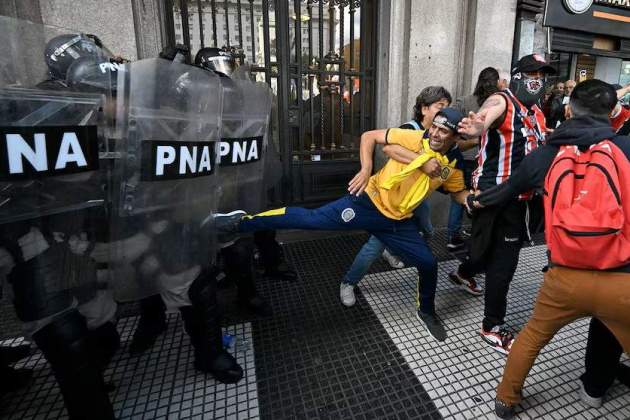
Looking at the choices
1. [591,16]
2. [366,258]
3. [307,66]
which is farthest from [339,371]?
[591,16]

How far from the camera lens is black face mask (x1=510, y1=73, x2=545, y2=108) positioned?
2.20 meters

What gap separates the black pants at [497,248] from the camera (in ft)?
7.36

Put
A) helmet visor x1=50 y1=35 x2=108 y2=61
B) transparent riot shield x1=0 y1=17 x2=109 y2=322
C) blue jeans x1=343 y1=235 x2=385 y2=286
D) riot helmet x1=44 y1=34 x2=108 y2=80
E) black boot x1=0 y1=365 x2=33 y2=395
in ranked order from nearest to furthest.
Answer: transparent riot shield x1=0 y1=17 x2=109 y2=322
riot helmet x1=44 y1=34 x2=108 y2=80
helmet visor x1=50 y1=35 x2=108 y2=61
black boot x1=0 y1=365 x2=33 y2=395
blue jeans x1=343 y1=235 x2=385 y2=286

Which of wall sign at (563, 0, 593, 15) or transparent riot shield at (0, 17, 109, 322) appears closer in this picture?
transparent riot shield at (0, 17, 109, 322)

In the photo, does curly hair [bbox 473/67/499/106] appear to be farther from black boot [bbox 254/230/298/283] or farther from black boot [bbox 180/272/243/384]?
black boot [bbox 180/272/243/384]

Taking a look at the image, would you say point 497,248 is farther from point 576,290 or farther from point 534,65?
point 534,65

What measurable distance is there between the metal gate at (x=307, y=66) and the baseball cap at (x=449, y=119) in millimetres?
2006

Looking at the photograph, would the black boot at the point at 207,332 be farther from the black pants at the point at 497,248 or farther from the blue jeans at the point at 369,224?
the black pants at the point at 497,248

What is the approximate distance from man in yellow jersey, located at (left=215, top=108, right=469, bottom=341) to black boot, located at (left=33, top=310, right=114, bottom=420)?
93 cm

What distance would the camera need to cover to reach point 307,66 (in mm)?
4293

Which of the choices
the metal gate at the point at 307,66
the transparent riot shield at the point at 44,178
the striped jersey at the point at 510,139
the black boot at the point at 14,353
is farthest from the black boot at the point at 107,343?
the striped jersey at the point at 510,139

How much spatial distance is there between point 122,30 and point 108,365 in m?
3.01

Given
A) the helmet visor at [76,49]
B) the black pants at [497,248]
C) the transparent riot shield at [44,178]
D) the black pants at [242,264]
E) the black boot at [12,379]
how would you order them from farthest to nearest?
the black pants at [242,264] → the black pants at [497,248] → the black boot at [12,379] → the helmet visor at [76,49] → the transparent riot shield at [44,178]

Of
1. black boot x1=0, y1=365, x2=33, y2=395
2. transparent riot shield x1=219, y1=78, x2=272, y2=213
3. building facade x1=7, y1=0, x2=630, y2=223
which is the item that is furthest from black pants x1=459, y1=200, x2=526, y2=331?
black boot x1=0, y1=365, x2=33, y2=395
